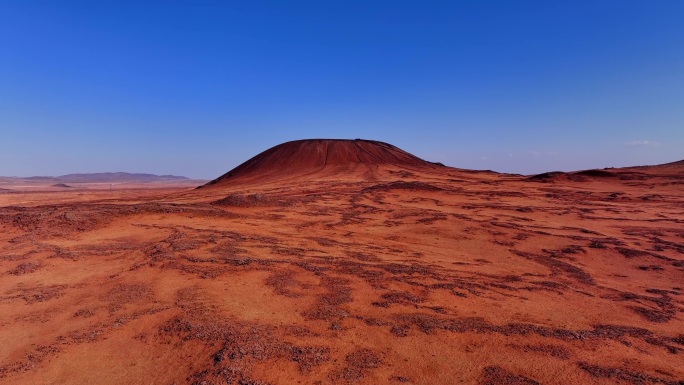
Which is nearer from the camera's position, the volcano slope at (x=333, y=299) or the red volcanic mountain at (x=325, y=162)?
the volcano slope at (x=333, y=299)

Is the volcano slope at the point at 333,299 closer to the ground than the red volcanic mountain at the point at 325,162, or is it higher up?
closer to the ground

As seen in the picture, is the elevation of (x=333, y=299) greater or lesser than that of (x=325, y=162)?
lesser

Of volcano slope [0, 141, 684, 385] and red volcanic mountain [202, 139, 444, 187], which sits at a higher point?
red volcanic mountain [202, 139, 444, 187]

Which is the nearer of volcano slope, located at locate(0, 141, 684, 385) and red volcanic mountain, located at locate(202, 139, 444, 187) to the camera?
volcano slope, located at locate(0, 141, 684, 385)
